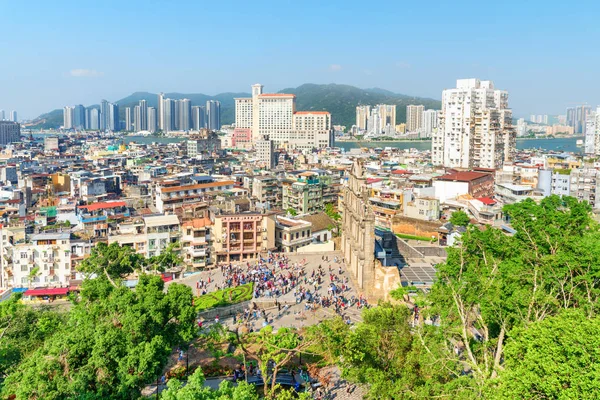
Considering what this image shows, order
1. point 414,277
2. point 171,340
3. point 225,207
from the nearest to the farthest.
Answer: point 171,340 → point 414,277 → point 225,207

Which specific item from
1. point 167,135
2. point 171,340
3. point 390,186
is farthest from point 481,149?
point 167,135

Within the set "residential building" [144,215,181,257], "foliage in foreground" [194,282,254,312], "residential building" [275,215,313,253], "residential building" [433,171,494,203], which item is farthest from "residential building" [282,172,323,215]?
"foliage in foreground" [194,282,254,312]

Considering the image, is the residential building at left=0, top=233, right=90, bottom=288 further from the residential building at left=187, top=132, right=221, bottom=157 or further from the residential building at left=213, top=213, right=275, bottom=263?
the residential building at left=187, top=132, right=221, bottom=157

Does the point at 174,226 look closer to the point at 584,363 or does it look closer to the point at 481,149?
the point at 584,363

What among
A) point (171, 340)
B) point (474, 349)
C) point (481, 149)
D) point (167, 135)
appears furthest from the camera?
point (167, 135)

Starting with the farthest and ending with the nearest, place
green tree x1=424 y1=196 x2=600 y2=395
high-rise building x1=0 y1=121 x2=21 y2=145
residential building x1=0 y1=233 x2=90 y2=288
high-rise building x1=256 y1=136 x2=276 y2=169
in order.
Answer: high-rise building x1=0 y1=121 x2=21 y2=145 → high-rise building x1=256 y1=136 x2=276 y2=169 → residential building x1=0 y1=233 x2=90 y2=288 → green tree x1=424 y1=196 x2=600 y2=395
